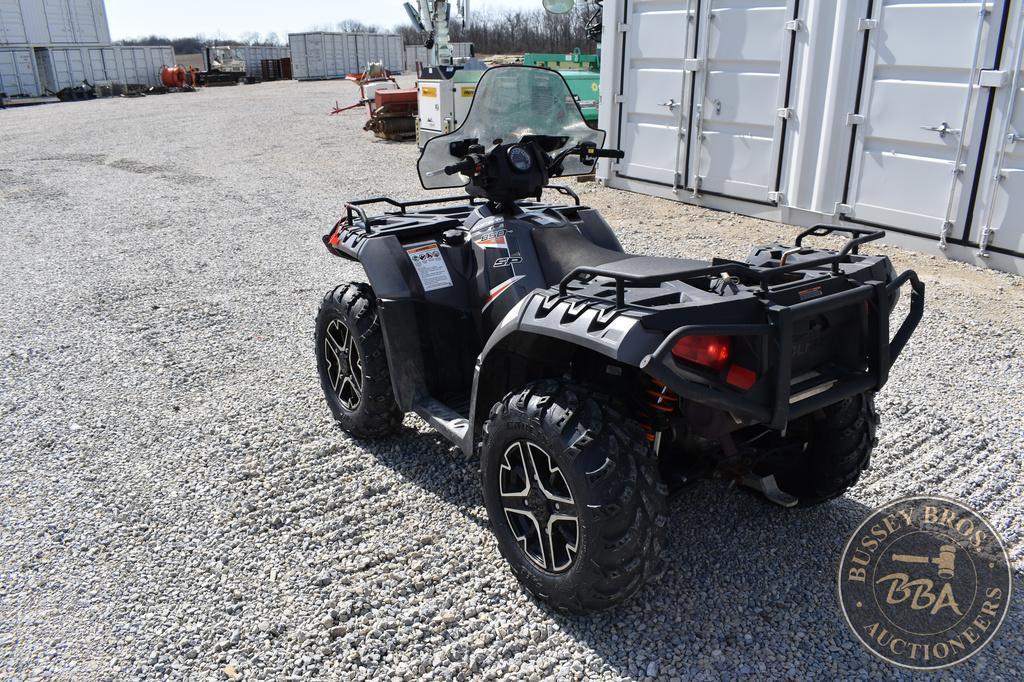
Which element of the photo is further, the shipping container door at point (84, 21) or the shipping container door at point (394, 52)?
the shipping container door at point (394, 52)

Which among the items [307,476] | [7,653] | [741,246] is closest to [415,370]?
[307,476]

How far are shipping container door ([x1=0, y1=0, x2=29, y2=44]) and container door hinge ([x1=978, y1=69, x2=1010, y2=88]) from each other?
4237cm

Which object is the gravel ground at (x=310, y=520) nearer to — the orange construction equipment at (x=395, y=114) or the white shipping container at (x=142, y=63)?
the orange construction equipment at (x=395, y=114)

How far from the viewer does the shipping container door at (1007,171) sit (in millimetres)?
6379

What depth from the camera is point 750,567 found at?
9.64 feet

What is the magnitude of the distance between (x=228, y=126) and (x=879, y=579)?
19.8 m

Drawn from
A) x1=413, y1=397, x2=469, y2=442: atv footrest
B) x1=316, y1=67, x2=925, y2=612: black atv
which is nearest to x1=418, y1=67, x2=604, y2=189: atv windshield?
x1=316, y1=67, x2=925, y2=612: black atv

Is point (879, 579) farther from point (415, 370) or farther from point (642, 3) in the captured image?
point (642, 3)

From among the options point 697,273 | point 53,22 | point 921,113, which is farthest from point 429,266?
point 53,22

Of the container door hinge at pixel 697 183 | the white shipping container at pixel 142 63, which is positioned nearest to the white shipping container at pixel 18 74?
the white shipping container at pixel 142 63

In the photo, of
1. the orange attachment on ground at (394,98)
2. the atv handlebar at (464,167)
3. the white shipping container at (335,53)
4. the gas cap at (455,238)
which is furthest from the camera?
the white shipping container at (335,53)

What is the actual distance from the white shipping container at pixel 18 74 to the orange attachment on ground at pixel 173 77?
16.7 ft

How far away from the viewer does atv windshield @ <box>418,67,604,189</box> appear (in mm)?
3699

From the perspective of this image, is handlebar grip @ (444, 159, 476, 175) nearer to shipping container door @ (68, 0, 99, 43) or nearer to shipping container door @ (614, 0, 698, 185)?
shipping container door @ (614, 0, 698, 185)
